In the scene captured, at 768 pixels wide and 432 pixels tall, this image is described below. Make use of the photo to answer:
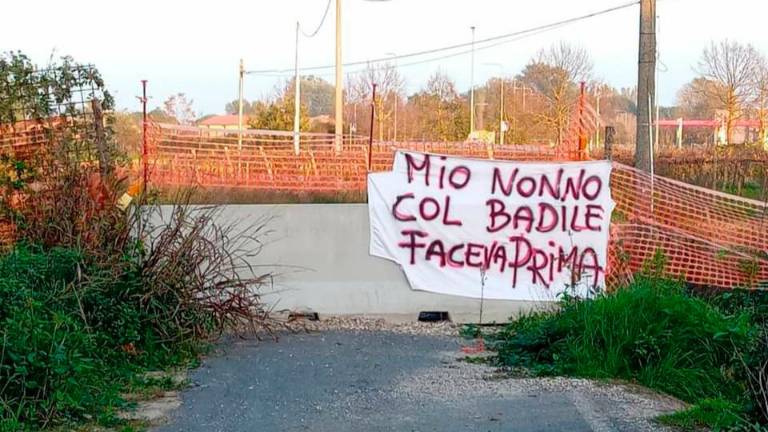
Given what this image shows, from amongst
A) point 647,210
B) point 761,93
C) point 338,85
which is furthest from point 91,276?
point 761,93

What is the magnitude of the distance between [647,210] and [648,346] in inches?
149

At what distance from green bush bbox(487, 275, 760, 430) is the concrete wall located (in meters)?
2.21

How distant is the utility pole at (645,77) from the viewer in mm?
12875

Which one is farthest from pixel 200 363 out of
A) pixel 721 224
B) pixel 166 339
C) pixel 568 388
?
pixel 721 224

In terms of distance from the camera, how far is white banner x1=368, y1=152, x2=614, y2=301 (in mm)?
11508

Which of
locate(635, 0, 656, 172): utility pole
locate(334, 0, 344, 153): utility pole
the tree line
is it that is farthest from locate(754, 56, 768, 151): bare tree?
locate(635, 0, 656, 172): utility pole

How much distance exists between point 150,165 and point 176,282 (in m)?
2.68

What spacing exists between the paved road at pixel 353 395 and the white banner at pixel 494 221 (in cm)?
172

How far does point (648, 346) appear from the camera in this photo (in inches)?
326

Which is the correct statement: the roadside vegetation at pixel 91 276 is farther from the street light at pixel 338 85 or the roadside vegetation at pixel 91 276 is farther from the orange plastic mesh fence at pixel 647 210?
the street light at pixel 338 85

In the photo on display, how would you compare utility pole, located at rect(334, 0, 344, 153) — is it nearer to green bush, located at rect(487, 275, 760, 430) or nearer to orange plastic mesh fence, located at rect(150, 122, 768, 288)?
orange plastic mesh fence, located at rect(150, 122, 768, 288)

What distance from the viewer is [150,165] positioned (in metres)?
11.4

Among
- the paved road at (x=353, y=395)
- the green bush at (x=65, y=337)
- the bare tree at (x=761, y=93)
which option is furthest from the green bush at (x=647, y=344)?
the bare tree at (x=761, y=93)

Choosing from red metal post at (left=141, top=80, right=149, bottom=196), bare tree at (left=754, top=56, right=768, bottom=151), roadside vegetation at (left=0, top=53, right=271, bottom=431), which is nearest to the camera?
roadside vegetation at (left=0, top=53, right=271, bottom=431)
